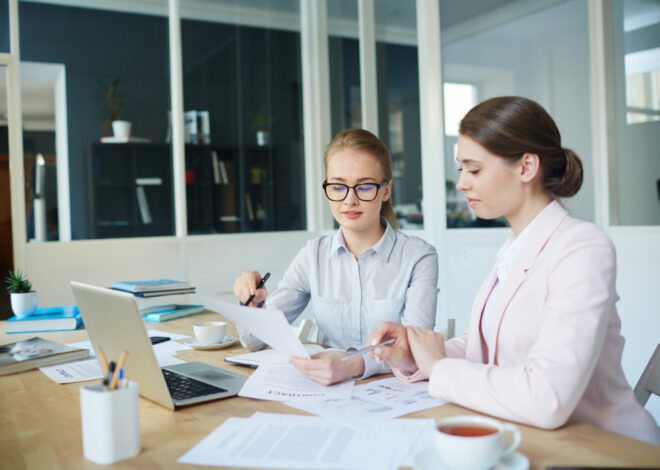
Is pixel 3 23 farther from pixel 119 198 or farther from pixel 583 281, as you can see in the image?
pixel 583 281

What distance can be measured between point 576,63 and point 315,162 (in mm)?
2015

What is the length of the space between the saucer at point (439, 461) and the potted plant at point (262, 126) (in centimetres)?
361

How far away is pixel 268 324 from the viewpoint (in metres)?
1.30

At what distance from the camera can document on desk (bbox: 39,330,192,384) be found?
4.88ft

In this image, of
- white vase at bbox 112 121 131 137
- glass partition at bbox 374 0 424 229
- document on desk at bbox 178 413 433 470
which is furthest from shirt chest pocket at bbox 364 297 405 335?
white vase at bbox 112 121 131 137

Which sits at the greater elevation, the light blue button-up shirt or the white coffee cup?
the light blue button-up shirt

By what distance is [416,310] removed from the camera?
175 cm

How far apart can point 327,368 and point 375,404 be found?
0.16m

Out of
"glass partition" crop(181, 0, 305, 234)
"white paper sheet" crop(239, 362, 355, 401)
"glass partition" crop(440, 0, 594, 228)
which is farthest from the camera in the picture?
"glass partition" crop(181, 0, 305, 234)

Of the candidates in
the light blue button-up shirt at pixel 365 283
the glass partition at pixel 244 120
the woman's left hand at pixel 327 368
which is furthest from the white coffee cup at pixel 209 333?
the glass partition at pixel 244 120

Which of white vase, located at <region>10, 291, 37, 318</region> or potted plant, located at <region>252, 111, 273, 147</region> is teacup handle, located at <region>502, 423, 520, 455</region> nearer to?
white vase, located at <region>10, 291, 37, 318</region>

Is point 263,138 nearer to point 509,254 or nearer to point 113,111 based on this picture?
point 113,111

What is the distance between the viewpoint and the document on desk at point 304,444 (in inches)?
35.2

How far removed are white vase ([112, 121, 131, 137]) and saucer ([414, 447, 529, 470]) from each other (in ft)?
11.3
